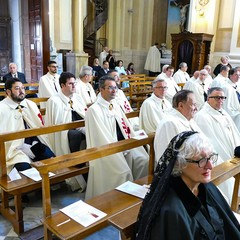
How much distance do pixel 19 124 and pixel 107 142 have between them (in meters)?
1.14

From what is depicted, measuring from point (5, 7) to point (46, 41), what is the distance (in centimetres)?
395

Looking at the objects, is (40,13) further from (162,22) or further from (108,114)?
(162,22)

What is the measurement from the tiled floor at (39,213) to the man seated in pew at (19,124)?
0.42m

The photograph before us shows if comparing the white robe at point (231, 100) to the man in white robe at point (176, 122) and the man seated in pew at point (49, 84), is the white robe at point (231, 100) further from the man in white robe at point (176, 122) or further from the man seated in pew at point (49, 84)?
the man seated in pew at point (49, 84)

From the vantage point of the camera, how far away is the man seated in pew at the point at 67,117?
3.75 meters

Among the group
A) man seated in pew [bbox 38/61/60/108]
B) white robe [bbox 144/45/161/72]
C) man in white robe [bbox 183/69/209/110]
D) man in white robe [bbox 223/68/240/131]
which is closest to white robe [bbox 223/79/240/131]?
man in white robe [bbox 223/68/240/131]

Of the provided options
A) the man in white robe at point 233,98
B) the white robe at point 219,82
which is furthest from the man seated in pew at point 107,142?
the white robe at point 219,82

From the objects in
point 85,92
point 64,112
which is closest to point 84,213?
point 64,112

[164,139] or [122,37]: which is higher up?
[122,37]

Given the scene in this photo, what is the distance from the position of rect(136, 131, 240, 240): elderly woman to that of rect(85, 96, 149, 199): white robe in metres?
1.57

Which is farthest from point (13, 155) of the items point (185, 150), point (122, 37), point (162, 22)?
point (162, 22)

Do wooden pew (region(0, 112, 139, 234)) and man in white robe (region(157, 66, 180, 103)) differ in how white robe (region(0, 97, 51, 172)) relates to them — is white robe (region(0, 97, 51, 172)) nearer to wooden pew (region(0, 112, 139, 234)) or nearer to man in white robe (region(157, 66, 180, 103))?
wooden pew (region(0, 112, 139, 234))

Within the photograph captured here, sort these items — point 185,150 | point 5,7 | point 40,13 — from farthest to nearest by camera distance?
point 5,7, point 40,13, point 185,150

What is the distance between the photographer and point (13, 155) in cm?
318
